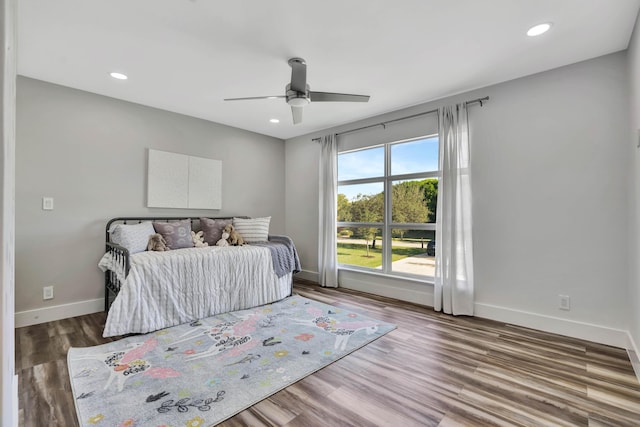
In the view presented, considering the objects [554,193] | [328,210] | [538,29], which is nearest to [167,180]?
[328,210]

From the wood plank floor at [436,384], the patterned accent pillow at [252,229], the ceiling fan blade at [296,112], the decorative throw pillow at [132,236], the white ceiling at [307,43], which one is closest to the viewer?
the wood plank floor at [436,384]

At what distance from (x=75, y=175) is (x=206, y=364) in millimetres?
2511

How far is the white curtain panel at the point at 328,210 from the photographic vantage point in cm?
446

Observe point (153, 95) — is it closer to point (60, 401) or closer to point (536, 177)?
point (60, 401)

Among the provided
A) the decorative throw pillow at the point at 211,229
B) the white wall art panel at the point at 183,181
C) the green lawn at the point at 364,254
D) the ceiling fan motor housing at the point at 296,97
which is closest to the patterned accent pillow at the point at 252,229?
the decorative throw pillow at the point at 211,229

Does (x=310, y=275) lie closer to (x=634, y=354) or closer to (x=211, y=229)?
(x=211, y=229)

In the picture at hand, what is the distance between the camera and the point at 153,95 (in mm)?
3375

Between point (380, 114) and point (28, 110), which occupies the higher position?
point (380, 114)

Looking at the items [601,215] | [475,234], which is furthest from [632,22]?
[475,234]

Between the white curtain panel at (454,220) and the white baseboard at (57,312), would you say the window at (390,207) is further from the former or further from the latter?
the white baseboard at (57,312)

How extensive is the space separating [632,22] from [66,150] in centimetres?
493

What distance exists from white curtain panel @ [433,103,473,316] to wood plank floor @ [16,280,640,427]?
52 cm

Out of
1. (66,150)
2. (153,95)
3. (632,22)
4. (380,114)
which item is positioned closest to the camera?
(632,22)

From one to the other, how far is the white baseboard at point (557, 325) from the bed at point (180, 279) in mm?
2256
